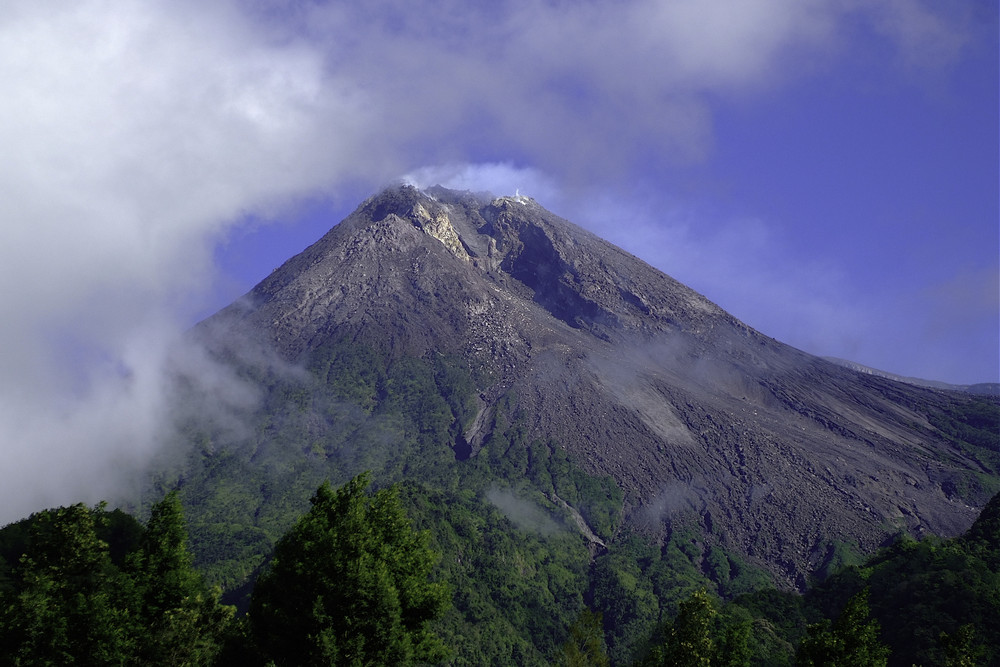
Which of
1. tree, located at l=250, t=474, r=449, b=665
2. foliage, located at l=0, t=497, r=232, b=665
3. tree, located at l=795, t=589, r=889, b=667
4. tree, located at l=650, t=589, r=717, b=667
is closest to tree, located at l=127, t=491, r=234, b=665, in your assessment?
foliage, located at l=0, t=497, r=232, b=665

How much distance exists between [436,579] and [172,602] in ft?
259

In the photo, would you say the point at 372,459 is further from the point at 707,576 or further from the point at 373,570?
the point at 373,570

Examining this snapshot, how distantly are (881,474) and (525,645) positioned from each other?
10368cm

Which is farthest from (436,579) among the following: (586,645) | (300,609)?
(300,609)

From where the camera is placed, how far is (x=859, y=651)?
87.8ft

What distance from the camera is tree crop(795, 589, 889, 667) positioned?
26797 millimetres

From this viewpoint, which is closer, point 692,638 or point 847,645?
point 847,645

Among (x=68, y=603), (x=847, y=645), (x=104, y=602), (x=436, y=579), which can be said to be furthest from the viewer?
(x=436, y=579)

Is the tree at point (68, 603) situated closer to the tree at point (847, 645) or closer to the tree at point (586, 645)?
the tree at point (586, 645)

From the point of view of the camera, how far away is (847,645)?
2706 cm

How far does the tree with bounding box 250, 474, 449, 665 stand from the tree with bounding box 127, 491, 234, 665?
8.05 feet

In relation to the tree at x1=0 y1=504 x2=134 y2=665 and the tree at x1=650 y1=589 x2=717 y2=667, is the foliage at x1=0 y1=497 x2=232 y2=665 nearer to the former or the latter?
the tree at x1=0 y1=504 x2=134 y2=665

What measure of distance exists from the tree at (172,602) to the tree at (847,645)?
22777 millimetres

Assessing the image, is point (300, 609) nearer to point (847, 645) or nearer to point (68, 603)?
point (68, 603)
